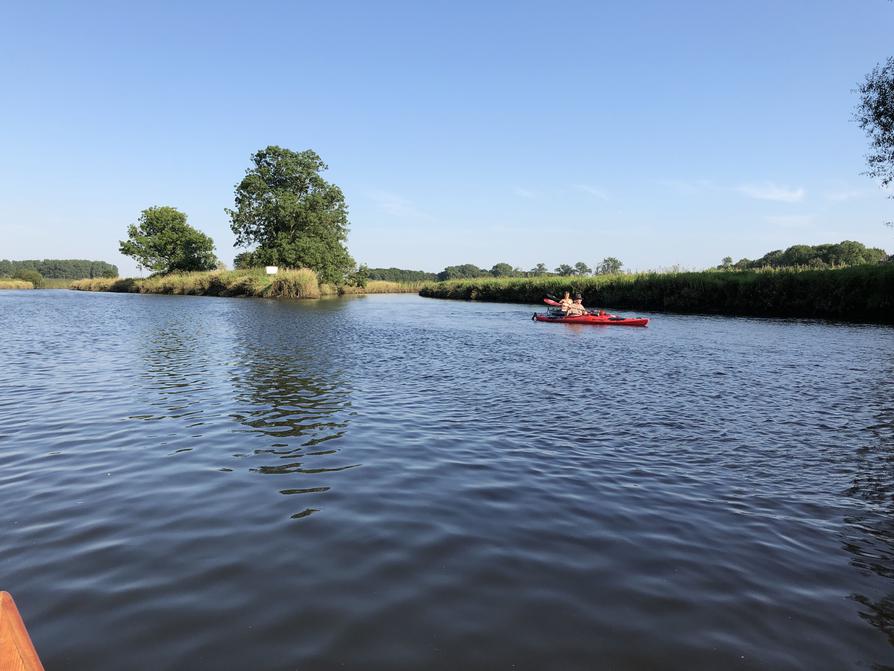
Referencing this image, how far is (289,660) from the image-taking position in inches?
125

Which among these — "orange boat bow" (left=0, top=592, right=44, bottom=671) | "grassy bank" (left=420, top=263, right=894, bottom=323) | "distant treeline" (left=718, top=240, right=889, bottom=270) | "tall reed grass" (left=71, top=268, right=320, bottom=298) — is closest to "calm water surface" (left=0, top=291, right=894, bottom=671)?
"orange boat bow" (left=0, top=592, right=44, bottom=671)

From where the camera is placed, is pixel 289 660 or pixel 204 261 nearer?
pixel 289 660

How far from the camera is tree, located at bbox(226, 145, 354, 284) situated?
6384cm

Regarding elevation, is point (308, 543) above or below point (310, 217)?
below

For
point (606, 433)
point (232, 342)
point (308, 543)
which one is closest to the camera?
point (308, 543)

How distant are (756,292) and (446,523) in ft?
132

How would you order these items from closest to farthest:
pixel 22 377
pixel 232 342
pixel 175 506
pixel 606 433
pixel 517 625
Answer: pixel 517 625 → pixel 175 506 → pixel 606 433 → pixel 22 377 → pixel 232 342

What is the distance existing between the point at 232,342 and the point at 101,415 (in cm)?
1085

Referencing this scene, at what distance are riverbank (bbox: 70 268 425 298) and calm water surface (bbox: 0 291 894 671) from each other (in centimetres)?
4581

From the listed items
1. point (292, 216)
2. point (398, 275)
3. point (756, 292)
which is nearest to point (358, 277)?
point (292, 216)

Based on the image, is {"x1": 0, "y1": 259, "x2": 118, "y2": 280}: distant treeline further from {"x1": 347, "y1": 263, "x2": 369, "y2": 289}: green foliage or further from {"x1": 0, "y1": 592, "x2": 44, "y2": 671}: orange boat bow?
{"x1": 0, "y1": 592, "x2": 44, "y2": 671}: orange boat bow

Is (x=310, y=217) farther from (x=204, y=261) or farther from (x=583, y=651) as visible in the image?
(x=583, y=651)

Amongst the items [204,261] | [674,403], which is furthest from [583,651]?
[204,261]

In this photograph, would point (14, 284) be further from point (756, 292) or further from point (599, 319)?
point (756, 292)
